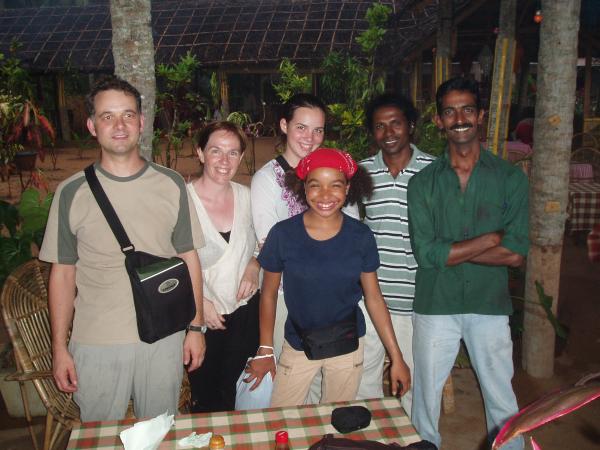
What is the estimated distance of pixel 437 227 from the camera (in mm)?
2516

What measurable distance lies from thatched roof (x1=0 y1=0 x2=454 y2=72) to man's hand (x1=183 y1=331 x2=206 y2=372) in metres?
11.2

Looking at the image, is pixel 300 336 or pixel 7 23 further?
pixel 7 23

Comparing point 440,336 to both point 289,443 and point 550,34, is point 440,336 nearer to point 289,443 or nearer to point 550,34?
point 289,443

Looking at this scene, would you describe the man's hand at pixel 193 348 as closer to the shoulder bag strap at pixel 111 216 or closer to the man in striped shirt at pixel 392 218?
the shoulder bag strap at pixel 111 216

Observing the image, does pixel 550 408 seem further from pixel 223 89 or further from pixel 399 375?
pixel 223 89

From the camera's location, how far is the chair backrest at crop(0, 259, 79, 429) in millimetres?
2537

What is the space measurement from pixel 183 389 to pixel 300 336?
0.95 metres

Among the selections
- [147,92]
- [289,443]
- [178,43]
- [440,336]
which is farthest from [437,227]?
[178,43]

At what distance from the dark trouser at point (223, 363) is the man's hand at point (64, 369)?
641 millimetres

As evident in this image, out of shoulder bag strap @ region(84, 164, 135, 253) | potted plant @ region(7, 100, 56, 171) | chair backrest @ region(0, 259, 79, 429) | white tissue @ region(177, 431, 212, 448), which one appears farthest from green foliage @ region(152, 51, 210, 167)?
white tissue @ region(177, 431, 212, 448)

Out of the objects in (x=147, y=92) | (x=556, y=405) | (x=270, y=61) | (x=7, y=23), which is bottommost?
(x=556, y=405)

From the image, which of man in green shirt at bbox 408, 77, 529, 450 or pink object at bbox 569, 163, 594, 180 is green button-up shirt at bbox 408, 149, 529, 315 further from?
pink object at bbox 569, 163, 594, 180

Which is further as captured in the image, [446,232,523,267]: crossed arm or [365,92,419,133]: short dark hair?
[365,92,419,133]: short dark hair

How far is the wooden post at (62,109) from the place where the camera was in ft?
55.1
